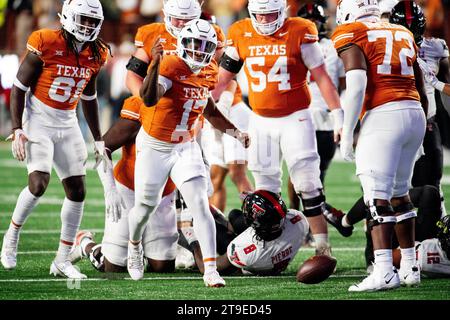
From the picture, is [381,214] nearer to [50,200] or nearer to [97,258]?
[97,258]

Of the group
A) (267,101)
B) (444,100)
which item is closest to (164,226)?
(267,101)

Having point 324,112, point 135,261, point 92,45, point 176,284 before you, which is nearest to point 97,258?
point 135,261

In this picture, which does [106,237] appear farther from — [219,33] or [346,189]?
[346,189]

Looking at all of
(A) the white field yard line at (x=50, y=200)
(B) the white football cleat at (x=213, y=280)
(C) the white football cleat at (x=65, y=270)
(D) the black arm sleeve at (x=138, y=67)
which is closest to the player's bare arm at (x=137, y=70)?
(D) the black arm sleeve at (x=138, y=67)

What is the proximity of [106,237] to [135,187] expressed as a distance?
0.75 metres

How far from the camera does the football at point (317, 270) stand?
21.3ft

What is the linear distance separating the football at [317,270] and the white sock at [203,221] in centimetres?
56

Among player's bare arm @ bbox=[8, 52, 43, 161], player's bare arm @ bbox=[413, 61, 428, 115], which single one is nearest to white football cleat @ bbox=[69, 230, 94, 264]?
player's bare arm @ bbox=[8, 52, 43, 161]

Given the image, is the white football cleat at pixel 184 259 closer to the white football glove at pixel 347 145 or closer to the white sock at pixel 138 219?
the white sock at pixel 138 219

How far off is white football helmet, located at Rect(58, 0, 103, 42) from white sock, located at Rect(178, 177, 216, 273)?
4.10 feet

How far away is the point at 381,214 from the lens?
6266 millimetres

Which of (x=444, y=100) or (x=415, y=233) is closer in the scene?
(x=415, y=233)

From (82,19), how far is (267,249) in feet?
6.26

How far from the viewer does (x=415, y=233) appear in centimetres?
725
